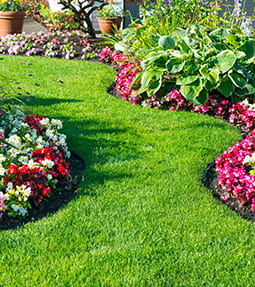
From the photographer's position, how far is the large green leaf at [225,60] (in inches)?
201

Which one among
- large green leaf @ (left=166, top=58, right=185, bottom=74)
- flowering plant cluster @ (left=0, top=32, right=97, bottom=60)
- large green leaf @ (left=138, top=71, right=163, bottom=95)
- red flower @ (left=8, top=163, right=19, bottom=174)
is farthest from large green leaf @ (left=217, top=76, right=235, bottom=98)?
flowering plant cluster @ (left=0, top=32, right=97, bottom=60)

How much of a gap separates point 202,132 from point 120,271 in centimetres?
256

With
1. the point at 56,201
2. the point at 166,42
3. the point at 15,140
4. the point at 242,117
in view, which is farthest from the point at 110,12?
the point at 56,201

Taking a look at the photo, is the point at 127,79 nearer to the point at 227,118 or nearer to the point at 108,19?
the point at 227,118

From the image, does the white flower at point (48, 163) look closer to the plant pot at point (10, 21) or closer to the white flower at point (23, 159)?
the white flower at point (23, 159)

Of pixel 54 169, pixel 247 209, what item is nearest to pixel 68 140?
pixel 54 169

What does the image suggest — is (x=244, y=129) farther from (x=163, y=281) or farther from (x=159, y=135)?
(x=163, y=281)

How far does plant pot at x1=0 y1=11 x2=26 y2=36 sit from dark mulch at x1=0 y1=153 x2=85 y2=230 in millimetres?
7550

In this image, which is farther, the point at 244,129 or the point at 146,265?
the point at 244,129

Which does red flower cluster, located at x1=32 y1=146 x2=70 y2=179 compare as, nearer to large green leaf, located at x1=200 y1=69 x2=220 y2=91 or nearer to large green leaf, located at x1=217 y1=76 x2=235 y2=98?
large green leaf, located at x1=200 y1=69 x2=220 y2=91

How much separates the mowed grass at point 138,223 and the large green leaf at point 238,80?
541 millimetres

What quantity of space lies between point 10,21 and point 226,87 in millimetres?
6981

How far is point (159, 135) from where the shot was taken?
4742 mm

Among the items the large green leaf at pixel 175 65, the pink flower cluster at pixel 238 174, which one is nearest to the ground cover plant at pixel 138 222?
the pink flower cluster at pixel 238 174
